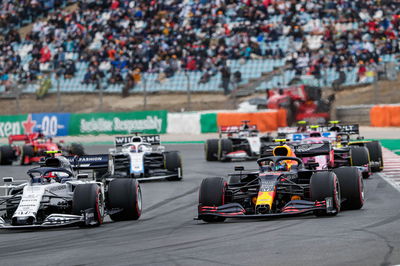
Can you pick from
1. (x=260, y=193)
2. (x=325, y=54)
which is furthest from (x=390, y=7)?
(x=260, y=193)

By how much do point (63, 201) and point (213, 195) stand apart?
2349 millimetres

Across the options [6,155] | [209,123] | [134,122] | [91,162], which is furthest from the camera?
[134,122]

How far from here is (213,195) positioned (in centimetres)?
1257

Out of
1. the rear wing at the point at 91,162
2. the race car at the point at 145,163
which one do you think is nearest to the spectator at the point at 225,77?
the race car at the point at 145,163

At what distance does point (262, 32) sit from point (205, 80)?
428cm

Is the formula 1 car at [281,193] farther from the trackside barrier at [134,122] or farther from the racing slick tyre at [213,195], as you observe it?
the trackside barrier at [134,122]

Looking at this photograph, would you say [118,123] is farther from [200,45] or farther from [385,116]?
[385,116]

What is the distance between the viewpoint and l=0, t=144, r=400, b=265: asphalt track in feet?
27.8

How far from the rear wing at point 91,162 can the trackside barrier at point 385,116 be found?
86.8 ft

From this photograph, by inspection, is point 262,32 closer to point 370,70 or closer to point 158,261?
point 370,70

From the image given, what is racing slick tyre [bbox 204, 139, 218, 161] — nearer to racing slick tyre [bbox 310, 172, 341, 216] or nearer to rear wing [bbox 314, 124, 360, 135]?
rear wing [bbox 314, 124, 360, 135]

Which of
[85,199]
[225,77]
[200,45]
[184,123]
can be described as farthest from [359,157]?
[200,45]

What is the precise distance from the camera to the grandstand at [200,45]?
134 ft

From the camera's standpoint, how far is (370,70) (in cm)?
3894
